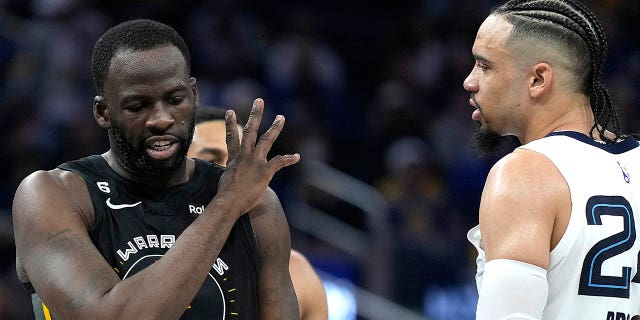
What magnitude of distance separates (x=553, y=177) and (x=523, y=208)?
143mm

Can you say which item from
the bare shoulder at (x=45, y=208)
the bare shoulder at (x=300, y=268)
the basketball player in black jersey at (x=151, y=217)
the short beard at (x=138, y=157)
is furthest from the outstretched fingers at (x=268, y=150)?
the bare shoulder at (x=300, y=268)

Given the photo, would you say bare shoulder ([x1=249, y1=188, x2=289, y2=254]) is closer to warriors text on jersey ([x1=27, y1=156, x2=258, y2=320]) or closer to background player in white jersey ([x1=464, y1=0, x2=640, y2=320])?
warriors text on jersey ([x1=27, y1=156, x2=258, y2=320])

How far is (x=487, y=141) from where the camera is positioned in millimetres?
3174

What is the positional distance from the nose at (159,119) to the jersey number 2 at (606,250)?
49.9 inches

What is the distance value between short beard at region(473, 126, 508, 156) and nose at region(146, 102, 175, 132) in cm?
100

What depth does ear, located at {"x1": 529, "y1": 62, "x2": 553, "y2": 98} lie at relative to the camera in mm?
2930

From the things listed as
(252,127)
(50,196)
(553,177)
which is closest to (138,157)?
(50,196)

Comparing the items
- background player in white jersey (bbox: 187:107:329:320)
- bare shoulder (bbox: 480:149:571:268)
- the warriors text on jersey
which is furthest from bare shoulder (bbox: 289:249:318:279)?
bare shoulder (bbox: 480:149:571:268)

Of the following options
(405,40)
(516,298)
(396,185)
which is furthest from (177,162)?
(405,40)

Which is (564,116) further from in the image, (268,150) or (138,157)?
(138,157)

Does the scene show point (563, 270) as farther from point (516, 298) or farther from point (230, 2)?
point (230, 2)

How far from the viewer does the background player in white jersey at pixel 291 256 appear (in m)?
4.13

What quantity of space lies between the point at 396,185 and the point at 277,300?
6.03m

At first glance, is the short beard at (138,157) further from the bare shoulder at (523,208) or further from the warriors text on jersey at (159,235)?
the bare shoulder at (523,208)
